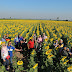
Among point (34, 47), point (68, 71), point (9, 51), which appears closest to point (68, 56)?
point (68, 71)

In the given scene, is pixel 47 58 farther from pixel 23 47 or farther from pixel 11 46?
pixel 23 47

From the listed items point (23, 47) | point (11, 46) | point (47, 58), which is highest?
point (11, 46)

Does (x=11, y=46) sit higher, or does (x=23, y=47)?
(x=11, y=46)

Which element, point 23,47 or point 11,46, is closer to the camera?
point 11,46

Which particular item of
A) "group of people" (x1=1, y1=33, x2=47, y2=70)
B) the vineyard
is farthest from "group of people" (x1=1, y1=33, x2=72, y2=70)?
the vineyard

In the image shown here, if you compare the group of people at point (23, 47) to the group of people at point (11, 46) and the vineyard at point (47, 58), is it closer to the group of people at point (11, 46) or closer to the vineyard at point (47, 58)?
the group of people at point (11, 46)

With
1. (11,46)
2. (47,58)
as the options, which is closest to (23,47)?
(11,46)

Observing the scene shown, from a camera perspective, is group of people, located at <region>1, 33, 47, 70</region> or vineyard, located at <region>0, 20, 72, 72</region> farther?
group of people, located at <region>1, 33, 47, 70</region>

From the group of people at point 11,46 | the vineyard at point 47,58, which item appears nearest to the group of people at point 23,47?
the group of people at point 11,46

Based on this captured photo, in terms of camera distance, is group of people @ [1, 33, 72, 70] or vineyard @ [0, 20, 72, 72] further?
group of people @ [1, 33, 72, 70]

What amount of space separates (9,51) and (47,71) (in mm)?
2018

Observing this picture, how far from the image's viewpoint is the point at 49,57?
5.21 m

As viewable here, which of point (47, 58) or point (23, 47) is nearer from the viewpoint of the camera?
point (47, 58)

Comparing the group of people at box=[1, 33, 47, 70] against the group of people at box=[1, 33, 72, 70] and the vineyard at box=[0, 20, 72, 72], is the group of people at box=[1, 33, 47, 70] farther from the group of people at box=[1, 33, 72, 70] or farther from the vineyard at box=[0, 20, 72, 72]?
the vineyard at box=[0, 20, 72, 72]
